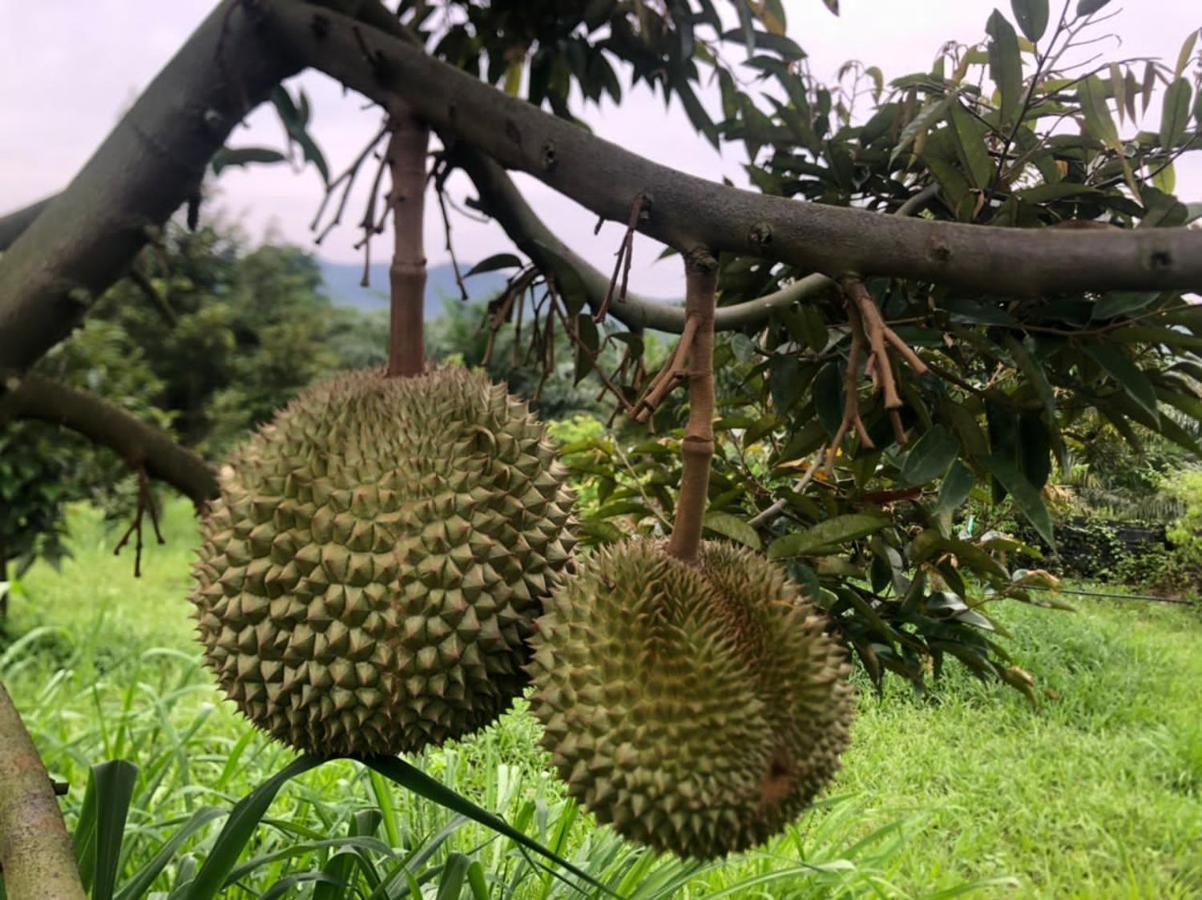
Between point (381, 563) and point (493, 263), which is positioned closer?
point (381, 563)

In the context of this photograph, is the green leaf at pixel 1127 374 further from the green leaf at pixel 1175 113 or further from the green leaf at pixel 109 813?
the green leaf at pixel 109 813

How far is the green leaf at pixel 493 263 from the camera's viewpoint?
3.30 ft

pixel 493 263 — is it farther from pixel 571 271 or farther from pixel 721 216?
pixel 721 216

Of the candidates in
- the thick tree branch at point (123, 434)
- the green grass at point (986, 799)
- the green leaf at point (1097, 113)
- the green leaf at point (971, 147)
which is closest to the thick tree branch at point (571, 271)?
the green leaf at point (971, 147)

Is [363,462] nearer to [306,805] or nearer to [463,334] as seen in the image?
[306,805]

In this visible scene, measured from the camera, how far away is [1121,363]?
70cm

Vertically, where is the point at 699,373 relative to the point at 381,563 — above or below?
above

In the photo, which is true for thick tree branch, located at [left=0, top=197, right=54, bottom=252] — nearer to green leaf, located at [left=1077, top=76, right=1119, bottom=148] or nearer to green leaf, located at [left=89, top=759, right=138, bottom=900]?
green leaf, located at [left=89, top=759, right=138, bottom=900]

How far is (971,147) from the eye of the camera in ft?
2.50

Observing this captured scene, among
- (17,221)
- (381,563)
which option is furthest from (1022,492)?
(17,221)

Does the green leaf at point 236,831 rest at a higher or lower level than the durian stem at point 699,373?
lower

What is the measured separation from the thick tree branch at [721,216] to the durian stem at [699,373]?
2 centimetres

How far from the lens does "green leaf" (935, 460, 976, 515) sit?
79 centimetres

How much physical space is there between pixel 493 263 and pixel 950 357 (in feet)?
1.51
